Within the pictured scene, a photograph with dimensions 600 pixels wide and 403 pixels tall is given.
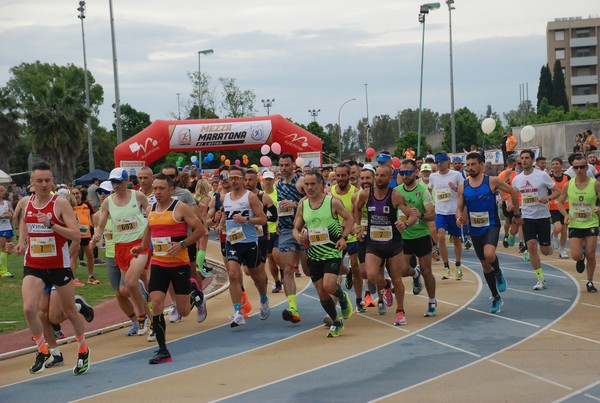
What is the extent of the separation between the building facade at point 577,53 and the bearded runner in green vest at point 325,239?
107700 millimetres

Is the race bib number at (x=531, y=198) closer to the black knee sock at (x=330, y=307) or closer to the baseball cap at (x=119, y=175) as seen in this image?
the black knee sock at (x=330, y=307)

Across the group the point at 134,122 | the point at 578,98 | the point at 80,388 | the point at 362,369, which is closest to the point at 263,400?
the point at 362,369

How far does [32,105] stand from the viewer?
58.4m

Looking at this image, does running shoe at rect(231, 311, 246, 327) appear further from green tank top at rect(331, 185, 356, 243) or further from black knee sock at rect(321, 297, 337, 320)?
green tank top at rect(331, 185, 356, 243)

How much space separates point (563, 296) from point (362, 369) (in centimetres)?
554

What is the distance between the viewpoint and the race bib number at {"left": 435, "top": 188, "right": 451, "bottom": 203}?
16.4 meters

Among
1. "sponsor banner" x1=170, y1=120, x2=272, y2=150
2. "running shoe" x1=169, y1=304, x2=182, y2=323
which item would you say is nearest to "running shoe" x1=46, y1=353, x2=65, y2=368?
"running shoe" x1=169, y1=304, x2=182, y2=323

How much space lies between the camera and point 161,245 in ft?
32.7

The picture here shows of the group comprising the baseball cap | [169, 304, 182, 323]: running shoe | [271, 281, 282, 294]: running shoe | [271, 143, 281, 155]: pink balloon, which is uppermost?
[271, 143, 281, 155]: pink balloon

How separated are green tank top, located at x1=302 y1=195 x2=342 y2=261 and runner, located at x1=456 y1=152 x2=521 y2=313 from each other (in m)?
2.19

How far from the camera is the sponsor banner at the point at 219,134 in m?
35.1

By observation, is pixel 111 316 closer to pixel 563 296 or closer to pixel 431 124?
pixel 563 296

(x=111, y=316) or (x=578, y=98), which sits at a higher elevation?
(x=578, y=98)

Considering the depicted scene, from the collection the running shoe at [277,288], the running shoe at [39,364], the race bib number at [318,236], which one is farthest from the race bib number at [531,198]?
the running shoe at [39,364]
